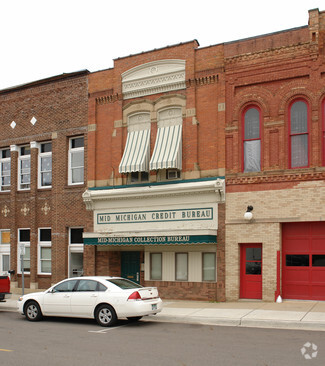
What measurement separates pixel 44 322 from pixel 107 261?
6715 mm

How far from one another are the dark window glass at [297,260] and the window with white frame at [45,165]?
471 inches

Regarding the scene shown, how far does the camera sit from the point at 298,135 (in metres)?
17.9

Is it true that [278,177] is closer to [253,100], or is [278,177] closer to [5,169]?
[253,100]

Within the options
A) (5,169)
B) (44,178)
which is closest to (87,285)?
(44,178)

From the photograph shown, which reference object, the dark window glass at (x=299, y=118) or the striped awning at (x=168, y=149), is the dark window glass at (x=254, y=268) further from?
the dark window glass at (x=299, y=118)

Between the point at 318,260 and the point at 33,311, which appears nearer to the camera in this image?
the point at 33,311

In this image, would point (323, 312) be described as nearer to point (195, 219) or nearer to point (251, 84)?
point (195, 219)

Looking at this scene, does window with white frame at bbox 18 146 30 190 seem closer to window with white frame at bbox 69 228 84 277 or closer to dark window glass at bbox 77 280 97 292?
window with white frame at bbox 69 228 84 277

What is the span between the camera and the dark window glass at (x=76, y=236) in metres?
22.6

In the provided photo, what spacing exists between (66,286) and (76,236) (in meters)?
7.98

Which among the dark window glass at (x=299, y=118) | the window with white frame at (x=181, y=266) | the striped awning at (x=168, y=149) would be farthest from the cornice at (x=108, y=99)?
the dark window glass at (x=299, y=118)

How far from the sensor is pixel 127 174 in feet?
69.5

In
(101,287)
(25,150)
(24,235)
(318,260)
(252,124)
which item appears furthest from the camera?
(25,150)

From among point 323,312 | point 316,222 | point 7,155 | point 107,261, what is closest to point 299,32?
point 316,222
